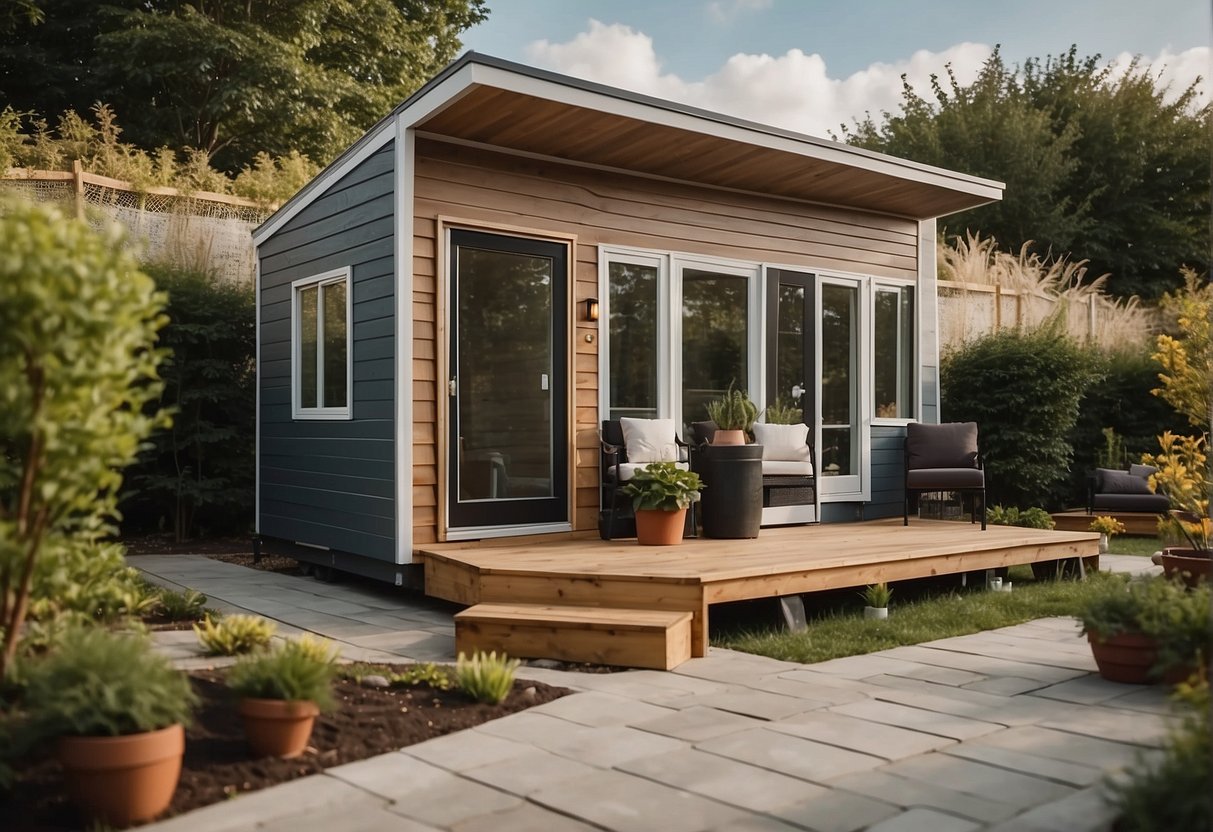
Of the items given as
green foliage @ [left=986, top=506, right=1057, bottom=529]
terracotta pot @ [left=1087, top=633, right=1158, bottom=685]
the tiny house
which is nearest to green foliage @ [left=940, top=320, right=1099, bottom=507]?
green foliage @ [left=986, top=506, right=1057, bottom=529]

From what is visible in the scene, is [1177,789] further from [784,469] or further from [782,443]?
[782,443]

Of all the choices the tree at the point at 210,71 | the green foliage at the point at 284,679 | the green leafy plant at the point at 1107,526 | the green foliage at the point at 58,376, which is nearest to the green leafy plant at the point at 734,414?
the green foliage at the point at 284,679

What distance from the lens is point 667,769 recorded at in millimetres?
3068

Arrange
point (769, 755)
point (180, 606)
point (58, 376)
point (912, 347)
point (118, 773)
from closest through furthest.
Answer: point (118, 773)
point (58, 376)
point (769, 755)
point (180, 606)
point (912, 347)

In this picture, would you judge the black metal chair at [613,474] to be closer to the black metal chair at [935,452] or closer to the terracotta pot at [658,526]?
the terracotta pot at [658,526]

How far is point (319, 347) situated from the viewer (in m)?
7.14

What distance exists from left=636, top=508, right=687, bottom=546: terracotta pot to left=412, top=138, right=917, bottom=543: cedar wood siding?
1.90 feet

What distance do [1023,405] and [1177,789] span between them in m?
7.61

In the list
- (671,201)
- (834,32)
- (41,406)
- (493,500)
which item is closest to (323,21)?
(834,32)

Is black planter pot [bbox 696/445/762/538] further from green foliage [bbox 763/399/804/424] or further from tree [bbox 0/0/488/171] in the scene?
tree [bbox 0/0/488/171]

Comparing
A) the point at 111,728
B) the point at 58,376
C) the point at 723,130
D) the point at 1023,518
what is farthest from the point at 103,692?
the point at 1023,518

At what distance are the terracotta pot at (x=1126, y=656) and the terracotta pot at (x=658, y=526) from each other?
2.59 meters

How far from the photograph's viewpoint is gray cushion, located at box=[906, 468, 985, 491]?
293 inches

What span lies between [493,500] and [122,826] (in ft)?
12.3
